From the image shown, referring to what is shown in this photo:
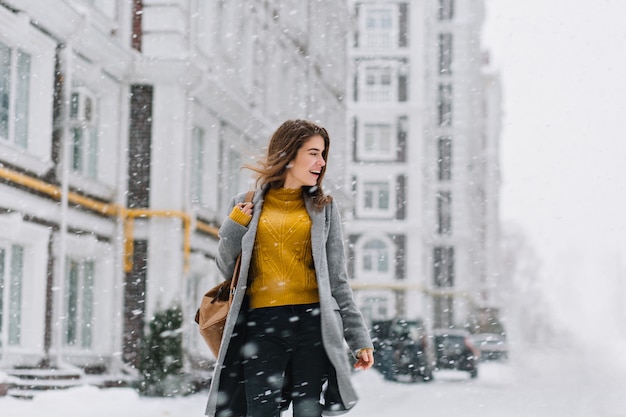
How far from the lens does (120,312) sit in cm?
1605

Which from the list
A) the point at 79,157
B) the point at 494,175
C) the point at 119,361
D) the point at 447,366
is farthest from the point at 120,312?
the point at 494,175

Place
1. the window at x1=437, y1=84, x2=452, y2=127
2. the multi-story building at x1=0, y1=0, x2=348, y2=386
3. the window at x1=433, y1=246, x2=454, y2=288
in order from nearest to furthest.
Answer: the multi-story building at x1=0, y1=0, x2=348, y2=386
the window at x1=433, y1=246, x2=454, y2=288
the window at x1=437, y1=84, x2=452, y2=127

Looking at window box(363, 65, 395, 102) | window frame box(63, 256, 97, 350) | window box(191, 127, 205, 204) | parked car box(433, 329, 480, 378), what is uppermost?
window box(363, 65, 395, 102)

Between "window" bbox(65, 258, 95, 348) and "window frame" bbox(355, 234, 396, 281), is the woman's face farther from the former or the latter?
"window frame" bbox(355, 234, 396, 281)

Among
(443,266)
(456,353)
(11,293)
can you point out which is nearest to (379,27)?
(443,266)

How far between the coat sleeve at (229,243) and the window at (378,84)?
4607 cm

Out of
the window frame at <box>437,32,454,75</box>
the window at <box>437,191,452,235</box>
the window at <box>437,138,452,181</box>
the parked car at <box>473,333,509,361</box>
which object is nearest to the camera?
the parked car at <box>473,333,509,361</box>

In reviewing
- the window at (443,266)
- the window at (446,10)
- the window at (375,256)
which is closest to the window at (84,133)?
the window at (375,256)

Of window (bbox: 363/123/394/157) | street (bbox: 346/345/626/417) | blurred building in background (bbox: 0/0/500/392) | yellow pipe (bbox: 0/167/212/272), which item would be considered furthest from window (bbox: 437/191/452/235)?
yellow pipe (bbox: 0/167/212/272)

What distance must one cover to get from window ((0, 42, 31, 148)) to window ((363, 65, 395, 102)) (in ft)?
121

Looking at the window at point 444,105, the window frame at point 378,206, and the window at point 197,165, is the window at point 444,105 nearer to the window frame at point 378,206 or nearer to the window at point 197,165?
the window frame at point 378,206

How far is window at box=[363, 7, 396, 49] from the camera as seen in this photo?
49.7 m

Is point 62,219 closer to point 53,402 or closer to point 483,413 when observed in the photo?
point 53,402

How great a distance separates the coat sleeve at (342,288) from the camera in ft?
12.4
